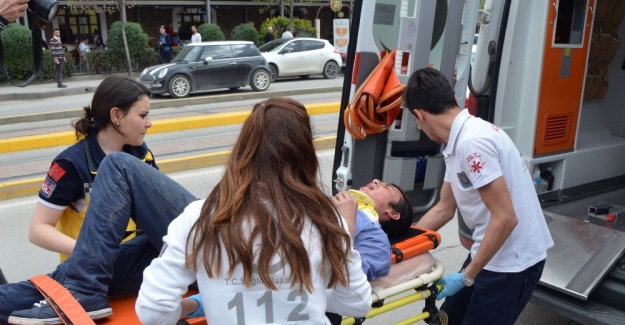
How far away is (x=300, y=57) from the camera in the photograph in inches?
797

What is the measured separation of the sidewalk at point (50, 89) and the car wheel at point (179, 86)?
3415 millimetres

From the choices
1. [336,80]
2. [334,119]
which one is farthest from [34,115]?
[336,80]

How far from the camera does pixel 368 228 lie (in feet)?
8.51

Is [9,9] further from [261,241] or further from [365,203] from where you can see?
[365,203]

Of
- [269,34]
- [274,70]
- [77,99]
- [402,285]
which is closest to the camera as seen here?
[402,285]

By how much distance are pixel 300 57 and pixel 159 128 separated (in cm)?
1008

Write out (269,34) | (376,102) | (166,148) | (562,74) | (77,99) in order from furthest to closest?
(269,34)
(77,99)
(166,148)
(376,102)
(562,74)

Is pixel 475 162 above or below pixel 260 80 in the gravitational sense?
above

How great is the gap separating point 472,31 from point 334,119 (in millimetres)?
7628

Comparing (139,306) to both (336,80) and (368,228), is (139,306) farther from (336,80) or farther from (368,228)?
(336,80)

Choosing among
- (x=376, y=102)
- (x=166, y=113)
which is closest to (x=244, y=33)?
(x=166, y=113)

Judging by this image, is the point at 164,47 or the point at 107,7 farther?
the point at 164,47

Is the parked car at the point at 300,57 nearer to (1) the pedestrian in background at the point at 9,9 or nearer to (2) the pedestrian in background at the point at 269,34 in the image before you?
(2) the pedestrian in background at the point at 269,34

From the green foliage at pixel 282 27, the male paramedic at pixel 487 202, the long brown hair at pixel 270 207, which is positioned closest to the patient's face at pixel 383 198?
the male paramedic at pixel 487 202
